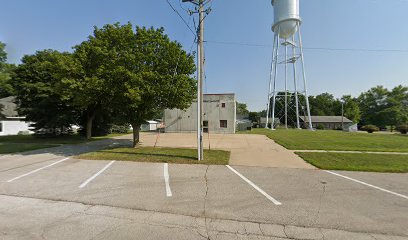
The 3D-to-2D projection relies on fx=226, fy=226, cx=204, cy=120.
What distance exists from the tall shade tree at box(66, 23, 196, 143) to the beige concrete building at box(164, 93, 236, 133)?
668 inches

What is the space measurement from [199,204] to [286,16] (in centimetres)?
3994

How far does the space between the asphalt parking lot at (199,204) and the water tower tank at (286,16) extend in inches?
1385

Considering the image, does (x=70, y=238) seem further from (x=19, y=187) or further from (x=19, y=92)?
(x=19, y=92)

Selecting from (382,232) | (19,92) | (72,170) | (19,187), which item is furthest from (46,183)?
(19,92)

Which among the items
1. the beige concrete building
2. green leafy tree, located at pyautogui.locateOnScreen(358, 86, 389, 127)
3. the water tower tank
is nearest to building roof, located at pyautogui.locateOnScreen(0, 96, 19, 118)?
the beige concrete building

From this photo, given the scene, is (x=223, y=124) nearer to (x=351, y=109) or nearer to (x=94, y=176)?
(x=94, y=176)

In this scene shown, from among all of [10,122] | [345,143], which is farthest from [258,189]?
[10,122]

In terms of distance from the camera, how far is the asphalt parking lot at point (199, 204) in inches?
155

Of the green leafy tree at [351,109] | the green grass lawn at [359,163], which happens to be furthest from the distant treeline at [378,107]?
the green grass lawn at [359,163]

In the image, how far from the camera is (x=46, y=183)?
689cm

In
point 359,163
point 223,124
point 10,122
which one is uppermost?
point 10,122

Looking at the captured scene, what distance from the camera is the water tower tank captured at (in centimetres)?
3738

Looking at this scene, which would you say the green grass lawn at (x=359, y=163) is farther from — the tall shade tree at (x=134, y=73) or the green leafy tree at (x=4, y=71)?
the green leafy tree at (x=4, y=71)

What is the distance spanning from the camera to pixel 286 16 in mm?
37469
